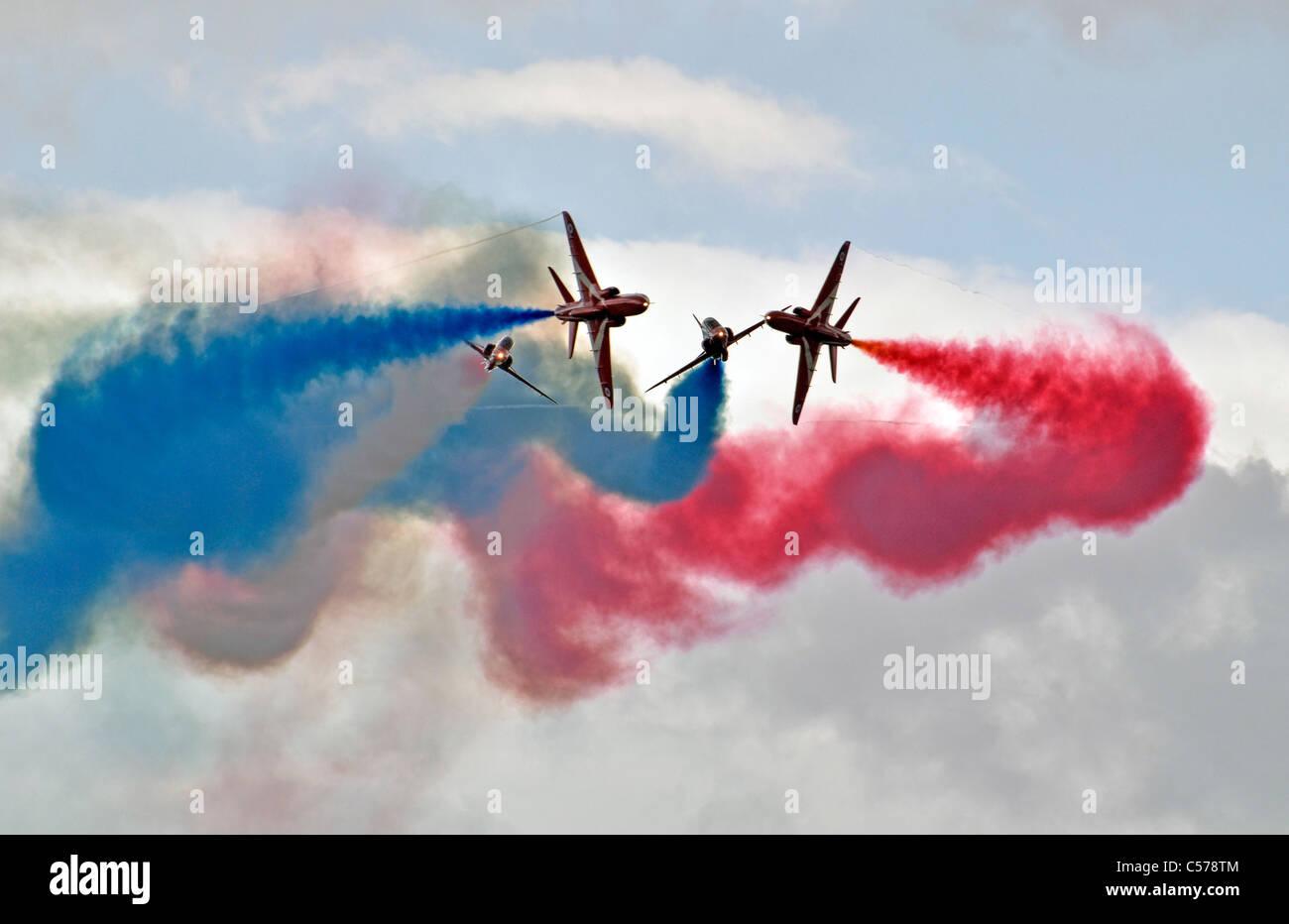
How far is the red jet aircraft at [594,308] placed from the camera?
196 ft

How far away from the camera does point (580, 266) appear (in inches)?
2470

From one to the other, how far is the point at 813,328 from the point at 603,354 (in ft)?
27.8

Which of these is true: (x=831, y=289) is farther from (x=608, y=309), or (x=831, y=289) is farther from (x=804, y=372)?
(x=608, y=309)

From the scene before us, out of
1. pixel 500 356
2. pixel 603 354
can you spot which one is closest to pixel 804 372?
pixel 603 354

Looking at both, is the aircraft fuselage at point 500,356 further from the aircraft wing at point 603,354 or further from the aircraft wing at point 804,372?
the aircraft wing at point 804,372

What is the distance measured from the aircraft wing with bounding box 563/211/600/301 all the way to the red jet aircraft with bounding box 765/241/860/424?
294 inches

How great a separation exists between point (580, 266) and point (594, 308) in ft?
9.43

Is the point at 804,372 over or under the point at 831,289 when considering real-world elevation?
under

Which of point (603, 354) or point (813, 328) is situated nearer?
point (813, 328)

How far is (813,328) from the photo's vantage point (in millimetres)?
59875

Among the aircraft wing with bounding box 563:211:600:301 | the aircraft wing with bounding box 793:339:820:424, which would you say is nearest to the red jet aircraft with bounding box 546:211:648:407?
the aircraft wing with bounding box 563:211:600:301
